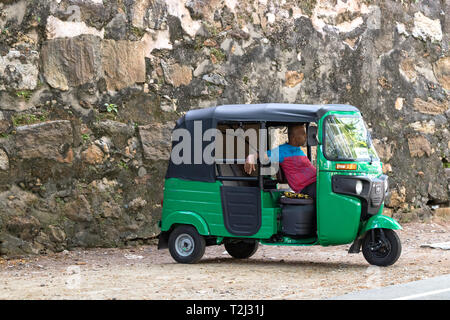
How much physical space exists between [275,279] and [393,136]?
593 cm

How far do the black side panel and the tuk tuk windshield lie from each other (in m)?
0.91

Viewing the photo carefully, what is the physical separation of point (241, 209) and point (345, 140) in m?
1.31

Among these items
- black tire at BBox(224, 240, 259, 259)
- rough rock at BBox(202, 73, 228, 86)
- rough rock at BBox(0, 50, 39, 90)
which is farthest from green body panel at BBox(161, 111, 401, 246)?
rough rock at BBox(202, 73, 228, 86)

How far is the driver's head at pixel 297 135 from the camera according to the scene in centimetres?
901

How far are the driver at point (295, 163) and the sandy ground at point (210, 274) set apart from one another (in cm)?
85

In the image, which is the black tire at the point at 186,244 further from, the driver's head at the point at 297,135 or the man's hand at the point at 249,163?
the driver's head at the point at 297,135

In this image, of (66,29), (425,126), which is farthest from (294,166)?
(425,126)

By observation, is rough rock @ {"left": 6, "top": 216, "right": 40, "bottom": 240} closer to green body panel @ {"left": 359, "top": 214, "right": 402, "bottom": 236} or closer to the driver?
the driver

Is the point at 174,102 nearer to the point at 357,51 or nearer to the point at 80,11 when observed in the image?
the point at 80,11

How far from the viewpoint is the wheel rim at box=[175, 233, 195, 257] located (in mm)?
Result: 9133

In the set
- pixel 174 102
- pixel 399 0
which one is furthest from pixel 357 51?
pixel 174 102

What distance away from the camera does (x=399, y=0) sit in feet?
44.0

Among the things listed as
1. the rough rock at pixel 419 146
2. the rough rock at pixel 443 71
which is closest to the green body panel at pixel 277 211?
the rough rock at pixel 419 146

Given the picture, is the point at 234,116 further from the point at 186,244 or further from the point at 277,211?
the point at 186,244
